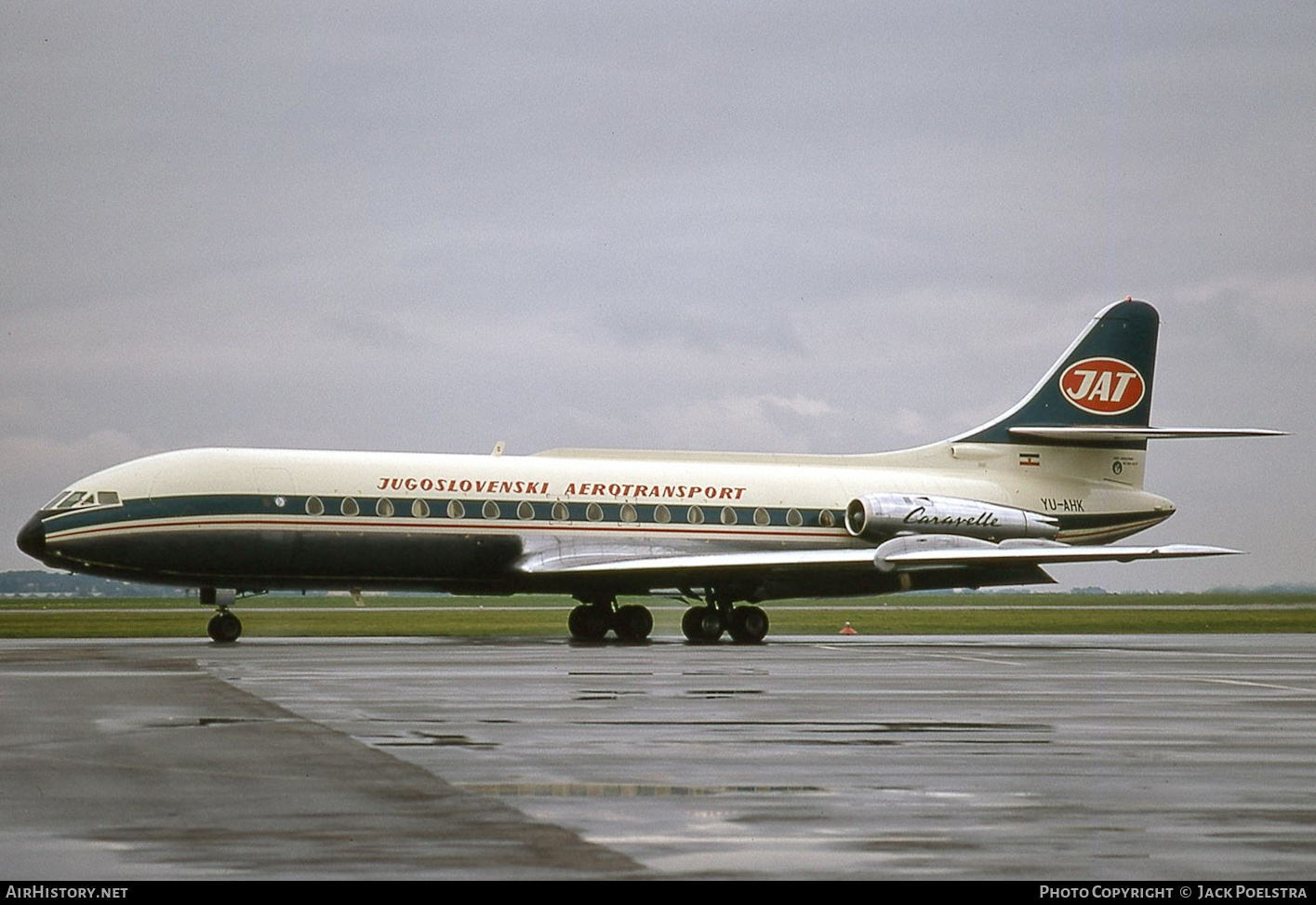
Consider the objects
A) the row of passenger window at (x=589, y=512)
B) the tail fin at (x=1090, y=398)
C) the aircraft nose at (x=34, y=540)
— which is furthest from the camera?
the tail fin at (x=1090, y=398)

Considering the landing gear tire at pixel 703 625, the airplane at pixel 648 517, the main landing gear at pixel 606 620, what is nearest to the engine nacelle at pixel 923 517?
the airplane at pixel 648 517

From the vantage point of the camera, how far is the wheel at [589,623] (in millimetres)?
41781

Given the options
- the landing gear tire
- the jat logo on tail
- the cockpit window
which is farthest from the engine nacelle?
the cockpit window

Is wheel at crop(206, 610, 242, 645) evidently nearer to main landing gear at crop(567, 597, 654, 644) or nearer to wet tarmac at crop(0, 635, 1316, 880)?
main landing gear at crop(567, 597, 654, 644)

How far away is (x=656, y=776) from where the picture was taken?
12367mm

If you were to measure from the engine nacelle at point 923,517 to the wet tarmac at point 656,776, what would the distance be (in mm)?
17835

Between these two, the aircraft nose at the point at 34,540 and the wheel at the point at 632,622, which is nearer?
the aircraft nose at the point at 34,540

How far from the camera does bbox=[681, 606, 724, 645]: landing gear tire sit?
40.3 meters

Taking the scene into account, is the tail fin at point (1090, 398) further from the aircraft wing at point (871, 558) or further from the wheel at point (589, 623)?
the wheel at point (589, 623)

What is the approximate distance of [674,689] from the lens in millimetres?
22016

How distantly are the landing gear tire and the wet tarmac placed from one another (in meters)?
15.2

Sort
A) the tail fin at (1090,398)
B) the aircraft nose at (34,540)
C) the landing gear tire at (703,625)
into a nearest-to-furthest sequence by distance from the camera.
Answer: the aircraft nose at (34,540) < the landing gear tire at (703,625) < the tail fin at (1090,398)

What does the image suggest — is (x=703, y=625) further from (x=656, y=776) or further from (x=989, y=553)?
(x=656, y=776)

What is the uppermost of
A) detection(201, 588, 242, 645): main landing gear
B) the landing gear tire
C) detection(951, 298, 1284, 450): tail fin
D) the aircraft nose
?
detection(951, 298, 1284, 450): tail fin
